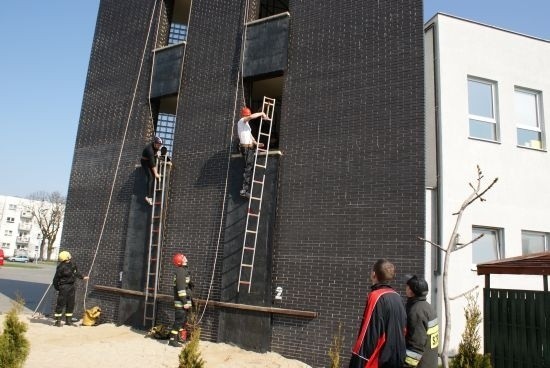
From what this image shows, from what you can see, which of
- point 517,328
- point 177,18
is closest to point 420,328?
point 517,328

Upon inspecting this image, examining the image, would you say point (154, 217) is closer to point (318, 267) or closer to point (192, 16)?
point (318, 267)

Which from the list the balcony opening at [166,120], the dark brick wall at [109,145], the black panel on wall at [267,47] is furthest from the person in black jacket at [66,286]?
the black panel on wall at [267,47]

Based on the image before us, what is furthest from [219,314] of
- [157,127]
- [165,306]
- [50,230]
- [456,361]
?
[50,230]

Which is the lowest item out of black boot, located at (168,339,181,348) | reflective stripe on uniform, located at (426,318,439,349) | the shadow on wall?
black boot, located at (168,339,181,348)

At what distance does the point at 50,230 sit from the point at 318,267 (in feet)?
277

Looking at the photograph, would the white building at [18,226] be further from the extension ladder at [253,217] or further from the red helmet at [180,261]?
the extension ladder at [253,217]

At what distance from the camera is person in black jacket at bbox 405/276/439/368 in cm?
496

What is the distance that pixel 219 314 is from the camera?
416 inches

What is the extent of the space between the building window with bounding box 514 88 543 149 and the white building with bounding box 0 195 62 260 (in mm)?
101945

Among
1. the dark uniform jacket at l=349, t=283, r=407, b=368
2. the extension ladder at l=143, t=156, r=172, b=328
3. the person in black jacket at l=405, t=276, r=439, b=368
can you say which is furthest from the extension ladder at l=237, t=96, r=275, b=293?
the dark uniform jacket at l=349, t=283, r=407, b=368

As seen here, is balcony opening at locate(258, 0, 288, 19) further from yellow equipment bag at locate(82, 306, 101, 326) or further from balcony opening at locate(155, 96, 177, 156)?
yellow equipment bag at locate(82, 306, 101, 326)

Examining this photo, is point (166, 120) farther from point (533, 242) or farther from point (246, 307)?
point (533, 242)

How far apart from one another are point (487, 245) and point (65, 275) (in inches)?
406

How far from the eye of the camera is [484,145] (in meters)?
10.7
